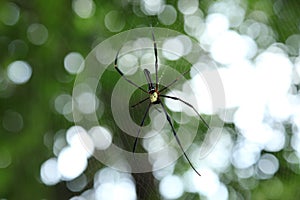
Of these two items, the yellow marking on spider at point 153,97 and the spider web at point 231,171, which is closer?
the yellow marking on spider at point 153,97

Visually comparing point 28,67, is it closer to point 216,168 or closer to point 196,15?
point 196,15

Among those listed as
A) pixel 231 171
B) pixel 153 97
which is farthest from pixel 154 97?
pixel 231 171

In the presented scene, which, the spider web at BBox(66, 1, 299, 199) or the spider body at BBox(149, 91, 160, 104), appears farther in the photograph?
the spider web at BBox(66, 1, 299, 199)

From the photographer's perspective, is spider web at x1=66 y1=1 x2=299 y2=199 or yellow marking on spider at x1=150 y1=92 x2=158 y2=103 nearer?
yellow marking on spider at x1=150 y1=92 x2=158 y2=103

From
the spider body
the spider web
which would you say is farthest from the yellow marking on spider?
the spider web

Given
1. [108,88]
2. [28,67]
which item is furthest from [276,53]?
[28,67]

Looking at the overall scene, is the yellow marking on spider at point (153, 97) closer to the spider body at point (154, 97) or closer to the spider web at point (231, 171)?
the spider body at point (154, 97)

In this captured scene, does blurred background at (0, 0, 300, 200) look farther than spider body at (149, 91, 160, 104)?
Yes

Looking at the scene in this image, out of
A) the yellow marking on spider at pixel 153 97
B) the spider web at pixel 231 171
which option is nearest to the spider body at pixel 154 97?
the yellow marking on spider at pixel 153 97

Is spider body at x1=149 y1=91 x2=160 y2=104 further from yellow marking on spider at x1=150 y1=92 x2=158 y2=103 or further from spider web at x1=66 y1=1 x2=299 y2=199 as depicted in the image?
spider web at x1=66 y1=1 x2=299 y2=199
